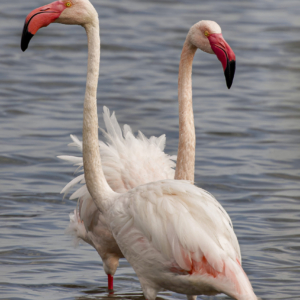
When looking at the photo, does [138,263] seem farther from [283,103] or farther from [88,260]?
[283,103]

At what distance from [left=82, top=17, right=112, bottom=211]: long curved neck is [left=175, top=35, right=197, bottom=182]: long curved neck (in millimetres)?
792

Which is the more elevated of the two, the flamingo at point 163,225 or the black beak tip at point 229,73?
the black beak tip at point 229,73

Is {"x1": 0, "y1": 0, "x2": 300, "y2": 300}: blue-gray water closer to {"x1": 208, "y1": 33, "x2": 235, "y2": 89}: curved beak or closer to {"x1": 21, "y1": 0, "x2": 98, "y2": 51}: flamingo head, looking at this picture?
{"x1": 208, "y1": 33, "x2": 235, "y2": 89}: curved beak

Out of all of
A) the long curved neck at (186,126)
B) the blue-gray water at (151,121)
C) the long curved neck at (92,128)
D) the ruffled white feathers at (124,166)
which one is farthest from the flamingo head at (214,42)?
the blue-gray water at (151,121)

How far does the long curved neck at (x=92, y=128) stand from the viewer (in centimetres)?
497

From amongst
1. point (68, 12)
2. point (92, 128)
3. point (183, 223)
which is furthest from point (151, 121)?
point (183, 223)

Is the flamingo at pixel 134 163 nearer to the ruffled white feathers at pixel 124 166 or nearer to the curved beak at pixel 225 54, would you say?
the ruffled white feathers at pixel 124 166

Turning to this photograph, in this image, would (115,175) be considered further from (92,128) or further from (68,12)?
(68,12)

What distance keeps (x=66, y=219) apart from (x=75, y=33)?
1005 cm

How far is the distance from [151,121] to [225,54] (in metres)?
6.15

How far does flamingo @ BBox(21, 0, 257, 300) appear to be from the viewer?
4.56m

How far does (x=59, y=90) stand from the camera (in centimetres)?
1281

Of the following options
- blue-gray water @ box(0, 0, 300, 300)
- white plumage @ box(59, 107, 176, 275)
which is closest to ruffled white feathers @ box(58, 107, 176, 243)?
white plumage @ box(59, 107, 176, 275)

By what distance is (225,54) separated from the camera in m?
5.37
